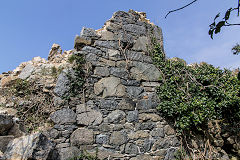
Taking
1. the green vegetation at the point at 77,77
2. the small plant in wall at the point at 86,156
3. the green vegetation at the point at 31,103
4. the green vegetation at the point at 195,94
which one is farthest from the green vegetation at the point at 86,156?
the green vegetation at the point at 195,94

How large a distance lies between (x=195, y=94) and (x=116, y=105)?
1.94 metres

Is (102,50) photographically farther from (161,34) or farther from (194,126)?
(194,126)

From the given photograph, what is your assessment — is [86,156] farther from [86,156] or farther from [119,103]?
[119,103]

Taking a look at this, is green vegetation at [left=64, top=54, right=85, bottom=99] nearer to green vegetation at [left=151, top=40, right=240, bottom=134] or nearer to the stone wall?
the stone wall

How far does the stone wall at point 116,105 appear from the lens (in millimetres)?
3162

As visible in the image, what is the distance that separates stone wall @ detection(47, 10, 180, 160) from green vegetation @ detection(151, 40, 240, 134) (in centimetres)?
22

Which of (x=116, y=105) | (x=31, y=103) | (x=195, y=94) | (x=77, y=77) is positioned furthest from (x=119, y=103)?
(x=195, y=94)

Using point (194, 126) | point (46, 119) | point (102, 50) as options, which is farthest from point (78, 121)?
point (194, 126)

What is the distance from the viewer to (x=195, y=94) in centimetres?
408

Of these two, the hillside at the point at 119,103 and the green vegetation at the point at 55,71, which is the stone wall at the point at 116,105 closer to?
the hillside at the point at 119,103

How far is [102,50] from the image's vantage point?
390 centimetres

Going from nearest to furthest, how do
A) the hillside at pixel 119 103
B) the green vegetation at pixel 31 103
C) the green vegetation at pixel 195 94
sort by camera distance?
the hillside at pixel 119 103, the green vegetation at pixel 31 103, the green vegetation at pixel 195 94

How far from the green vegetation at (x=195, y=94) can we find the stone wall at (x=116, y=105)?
223mm

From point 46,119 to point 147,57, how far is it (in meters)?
2.71
